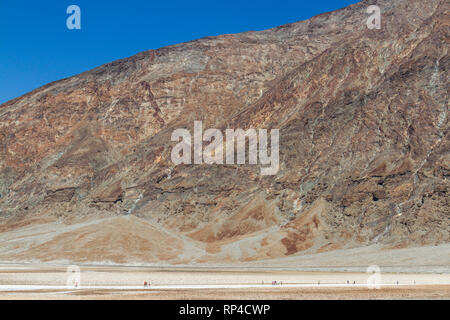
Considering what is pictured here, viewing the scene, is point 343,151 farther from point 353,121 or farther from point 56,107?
point 56,107

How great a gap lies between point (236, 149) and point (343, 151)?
22457mm

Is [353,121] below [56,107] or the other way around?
below

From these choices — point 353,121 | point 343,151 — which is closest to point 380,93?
point 353,121

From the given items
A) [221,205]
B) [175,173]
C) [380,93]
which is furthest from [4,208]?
[380,93]

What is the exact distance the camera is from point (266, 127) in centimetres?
11475

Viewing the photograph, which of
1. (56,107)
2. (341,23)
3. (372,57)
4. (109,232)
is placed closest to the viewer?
(109,232)

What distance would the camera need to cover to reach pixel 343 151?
99.8 metres

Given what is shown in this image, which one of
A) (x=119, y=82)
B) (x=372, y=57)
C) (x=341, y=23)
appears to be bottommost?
(x=372, y=57)

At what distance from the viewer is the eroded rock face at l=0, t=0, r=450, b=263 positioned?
88.6m

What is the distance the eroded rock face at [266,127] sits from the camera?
88625mm

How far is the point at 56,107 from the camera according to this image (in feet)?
479
